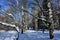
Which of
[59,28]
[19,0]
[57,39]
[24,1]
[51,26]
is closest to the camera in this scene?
[51,26]

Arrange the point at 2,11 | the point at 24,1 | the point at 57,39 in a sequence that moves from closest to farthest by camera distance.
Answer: the point at 2,11
the point at 57,39
the point at 24,1

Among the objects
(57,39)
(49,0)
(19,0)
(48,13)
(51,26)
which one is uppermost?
(19,0)

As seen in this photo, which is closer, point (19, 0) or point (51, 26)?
point (51, 26)

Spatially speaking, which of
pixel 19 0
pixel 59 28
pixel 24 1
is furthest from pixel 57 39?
pixel 59 28

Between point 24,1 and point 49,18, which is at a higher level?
point 24,1

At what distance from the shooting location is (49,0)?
9570 millimetres

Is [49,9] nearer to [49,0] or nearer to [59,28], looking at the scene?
[49,0]

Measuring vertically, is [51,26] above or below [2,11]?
below

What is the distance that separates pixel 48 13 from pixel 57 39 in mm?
5149

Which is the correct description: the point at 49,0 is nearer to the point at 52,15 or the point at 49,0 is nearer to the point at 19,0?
the point at 52,15

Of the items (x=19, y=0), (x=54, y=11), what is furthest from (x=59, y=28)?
(x=54, y=11)

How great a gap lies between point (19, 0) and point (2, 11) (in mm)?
13434

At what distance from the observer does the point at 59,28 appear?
30297mm

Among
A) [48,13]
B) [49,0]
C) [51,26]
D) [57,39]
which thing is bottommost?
[57,39]
